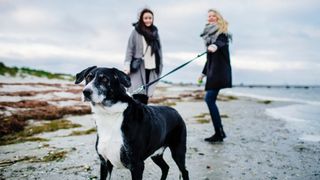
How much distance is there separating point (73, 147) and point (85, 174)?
2.01 m

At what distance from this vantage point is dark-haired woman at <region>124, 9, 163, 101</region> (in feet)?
21.9

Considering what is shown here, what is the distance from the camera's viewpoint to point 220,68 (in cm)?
807

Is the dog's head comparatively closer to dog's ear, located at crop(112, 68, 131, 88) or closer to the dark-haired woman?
dog's ear, located at crop(112, 68, 131, 88)

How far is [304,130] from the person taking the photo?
11.1 m

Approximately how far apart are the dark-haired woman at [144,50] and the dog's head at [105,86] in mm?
2702

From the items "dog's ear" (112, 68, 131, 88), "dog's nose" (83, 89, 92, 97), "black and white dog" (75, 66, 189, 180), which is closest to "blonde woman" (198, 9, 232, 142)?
"black and white dog" (75, 66, 189, 180)

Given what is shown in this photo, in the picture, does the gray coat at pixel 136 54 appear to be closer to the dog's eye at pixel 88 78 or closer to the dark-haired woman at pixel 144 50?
the dark-haired woman at pixel 144 50

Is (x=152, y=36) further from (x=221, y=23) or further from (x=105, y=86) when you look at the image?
(x=105, y=86)

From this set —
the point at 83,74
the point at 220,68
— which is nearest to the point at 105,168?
the point at 83,74

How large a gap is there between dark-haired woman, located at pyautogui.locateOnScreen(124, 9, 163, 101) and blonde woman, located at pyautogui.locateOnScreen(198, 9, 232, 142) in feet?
5.01

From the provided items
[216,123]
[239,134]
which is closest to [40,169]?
[216,123]

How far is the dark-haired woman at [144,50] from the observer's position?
6.67 meters

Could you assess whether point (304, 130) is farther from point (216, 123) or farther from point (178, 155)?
point (178, 155)

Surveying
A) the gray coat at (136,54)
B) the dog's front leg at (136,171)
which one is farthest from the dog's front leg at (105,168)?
the gray coat at (136,54)
